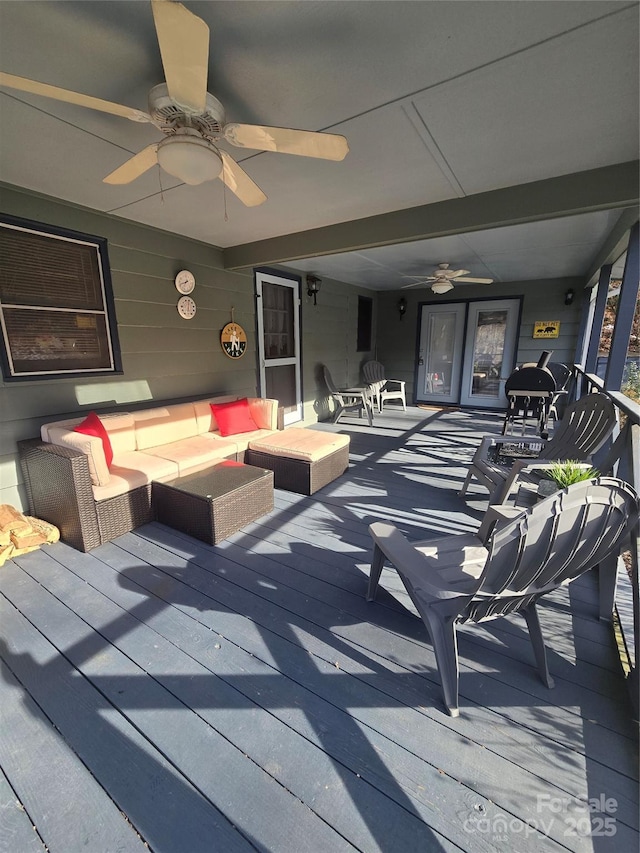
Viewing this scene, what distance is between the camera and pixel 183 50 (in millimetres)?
1131

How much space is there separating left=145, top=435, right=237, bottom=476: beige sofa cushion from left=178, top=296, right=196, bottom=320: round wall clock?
1355 mm

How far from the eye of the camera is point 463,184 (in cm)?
258

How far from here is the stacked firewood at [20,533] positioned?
7.86ft

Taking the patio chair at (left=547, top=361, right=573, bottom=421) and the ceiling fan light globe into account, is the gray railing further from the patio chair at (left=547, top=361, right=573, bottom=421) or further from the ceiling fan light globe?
the patio chair at (left=547, top=361, right=573, bottom=421)

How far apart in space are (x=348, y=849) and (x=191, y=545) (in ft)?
6.08

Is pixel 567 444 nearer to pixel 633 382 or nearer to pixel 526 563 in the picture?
pixel 526 563

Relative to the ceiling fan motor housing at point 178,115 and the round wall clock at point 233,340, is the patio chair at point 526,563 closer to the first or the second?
the ceiling fan motor housing at point 178,115

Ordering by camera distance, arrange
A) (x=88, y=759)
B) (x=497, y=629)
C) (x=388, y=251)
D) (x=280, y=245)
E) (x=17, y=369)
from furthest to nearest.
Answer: (x=388, y=251) < (x=280, y=245) < (x=17, y=369) < (x=497, y=629) < (x=88, y=759)

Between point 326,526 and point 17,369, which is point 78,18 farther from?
point 326,526

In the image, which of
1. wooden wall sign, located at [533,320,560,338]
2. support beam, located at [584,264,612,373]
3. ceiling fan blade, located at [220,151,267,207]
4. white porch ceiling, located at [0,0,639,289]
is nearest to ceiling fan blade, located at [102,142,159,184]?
white porch ceiling, located at [0,0,639,289]

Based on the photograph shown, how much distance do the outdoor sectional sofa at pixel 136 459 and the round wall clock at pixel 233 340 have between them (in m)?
0.66

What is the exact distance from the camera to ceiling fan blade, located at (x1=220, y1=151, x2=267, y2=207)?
5.87 ft

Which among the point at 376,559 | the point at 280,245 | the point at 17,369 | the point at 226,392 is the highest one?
the point at 280,245

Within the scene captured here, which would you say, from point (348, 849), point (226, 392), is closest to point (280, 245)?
point (226, 392)
